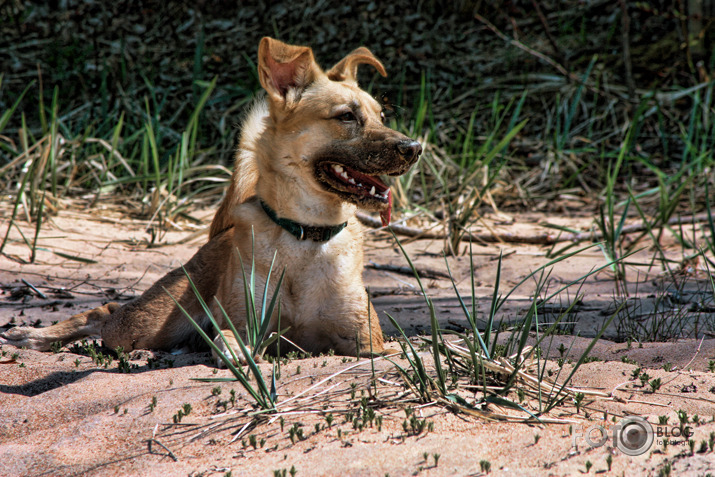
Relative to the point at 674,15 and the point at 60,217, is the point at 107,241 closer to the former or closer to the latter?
the point at 60,217

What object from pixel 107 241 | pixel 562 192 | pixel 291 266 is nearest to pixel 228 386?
pixel 291 266

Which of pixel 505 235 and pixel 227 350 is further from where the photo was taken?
pixel 505 235

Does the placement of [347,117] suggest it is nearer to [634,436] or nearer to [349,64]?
[349,64]

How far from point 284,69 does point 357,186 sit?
2.53 feet

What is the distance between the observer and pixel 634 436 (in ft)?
6.79

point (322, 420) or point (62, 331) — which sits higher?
point (322, 420)

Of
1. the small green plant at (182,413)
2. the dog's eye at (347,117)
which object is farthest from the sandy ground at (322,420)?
the dog's eye at (347,117)

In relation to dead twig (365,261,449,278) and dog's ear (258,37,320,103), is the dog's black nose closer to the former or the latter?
dog's ear (258,37,320,103)

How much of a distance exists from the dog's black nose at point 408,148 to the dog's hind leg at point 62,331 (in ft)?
6.42

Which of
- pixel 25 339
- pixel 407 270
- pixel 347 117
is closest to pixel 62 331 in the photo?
pixel 25 339

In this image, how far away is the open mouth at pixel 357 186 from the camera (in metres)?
3.14

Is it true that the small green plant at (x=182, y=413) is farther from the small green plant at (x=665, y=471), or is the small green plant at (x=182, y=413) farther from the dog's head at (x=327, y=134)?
the small green plant at (x=665, y=471)

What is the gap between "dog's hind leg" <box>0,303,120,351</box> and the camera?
361 cm

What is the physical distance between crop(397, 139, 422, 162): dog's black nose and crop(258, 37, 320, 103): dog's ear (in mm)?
695
